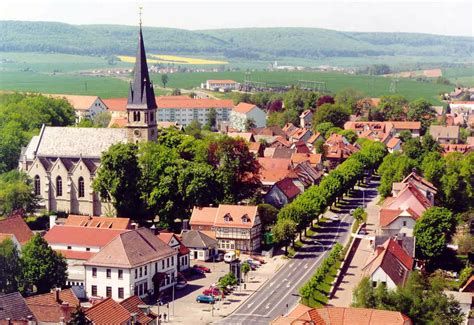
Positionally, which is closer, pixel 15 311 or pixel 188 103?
pixel 15 311

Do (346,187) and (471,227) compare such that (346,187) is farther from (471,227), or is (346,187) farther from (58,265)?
(58,265)

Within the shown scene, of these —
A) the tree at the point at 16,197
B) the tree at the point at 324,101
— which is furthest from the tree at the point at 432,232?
the tree at the point at 324,101

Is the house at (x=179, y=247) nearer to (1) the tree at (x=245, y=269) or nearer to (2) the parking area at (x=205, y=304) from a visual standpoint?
(2) the parking area at (x=205, y=304)

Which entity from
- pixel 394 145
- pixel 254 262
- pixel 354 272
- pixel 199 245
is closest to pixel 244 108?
pixel 394 145

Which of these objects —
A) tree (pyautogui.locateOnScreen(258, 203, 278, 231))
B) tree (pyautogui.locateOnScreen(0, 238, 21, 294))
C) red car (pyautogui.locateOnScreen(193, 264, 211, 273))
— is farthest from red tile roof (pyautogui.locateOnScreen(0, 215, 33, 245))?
tree (pyautogui.locateOnScreen(258, 203, 278, 231))

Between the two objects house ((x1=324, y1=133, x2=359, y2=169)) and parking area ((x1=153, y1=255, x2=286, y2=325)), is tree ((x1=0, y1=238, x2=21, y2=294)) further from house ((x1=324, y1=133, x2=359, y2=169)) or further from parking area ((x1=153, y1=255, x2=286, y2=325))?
house ((x1=324, y1=133, x2=359, y2=169))

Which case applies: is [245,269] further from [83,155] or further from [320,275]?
[83,155]

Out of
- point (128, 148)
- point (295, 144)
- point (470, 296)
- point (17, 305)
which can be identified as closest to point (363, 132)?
point (295, 144)
